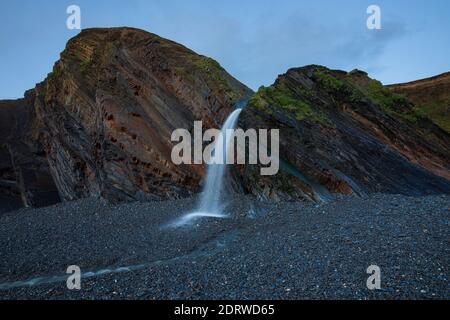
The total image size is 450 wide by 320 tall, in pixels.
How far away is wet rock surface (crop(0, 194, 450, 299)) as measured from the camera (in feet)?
33.7

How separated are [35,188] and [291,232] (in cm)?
3397

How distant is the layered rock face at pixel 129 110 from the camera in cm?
2767

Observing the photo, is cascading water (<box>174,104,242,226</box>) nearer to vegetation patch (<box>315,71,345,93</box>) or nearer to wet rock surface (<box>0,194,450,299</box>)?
wet rock surface (<box>0,194,450,299</box>)

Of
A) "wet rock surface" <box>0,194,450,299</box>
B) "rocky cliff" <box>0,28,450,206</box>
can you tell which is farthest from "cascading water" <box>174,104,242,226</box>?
"wet rock surface" <box>0,194,450,299</box>

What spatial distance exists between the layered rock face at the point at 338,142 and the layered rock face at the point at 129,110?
430 cm

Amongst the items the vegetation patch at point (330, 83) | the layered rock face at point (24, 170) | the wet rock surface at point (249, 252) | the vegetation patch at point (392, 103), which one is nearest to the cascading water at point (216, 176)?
the wet rock surface at point (249, 252)

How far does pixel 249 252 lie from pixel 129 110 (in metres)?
19.2

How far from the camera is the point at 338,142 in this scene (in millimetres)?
23828

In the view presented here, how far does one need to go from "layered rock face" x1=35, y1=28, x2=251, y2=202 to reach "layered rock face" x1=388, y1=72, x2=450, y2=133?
88.0ft

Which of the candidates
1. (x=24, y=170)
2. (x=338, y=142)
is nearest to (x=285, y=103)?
(x=338, y=142)

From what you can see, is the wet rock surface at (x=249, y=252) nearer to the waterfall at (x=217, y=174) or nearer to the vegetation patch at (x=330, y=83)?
the waterfall at (x=217, y=174)

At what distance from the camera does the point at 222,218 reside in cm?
2038
